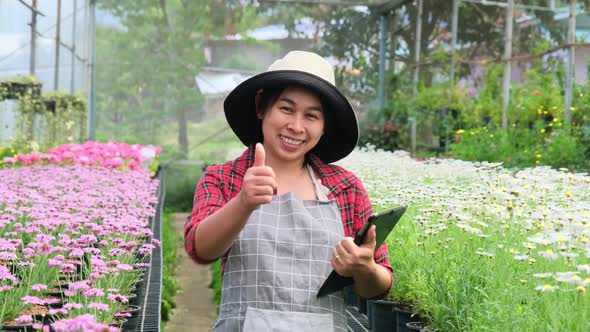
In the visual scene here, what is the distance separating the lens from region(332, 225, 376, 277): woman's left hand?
5.78ft

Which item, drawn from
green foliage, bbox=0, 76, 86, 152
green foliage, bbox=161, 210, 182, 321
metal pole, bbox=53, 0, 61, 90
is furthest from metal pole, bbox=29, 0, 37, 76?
green foliage, bbox=161, 210, 182, 321

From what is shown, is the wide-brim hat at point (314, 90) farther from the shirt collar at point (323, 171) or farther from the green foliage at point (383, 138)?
the green foliage at point (383, 138)

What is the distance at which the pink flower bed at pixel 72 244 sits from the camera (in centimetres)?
214

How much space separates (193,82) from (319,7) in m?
2.52

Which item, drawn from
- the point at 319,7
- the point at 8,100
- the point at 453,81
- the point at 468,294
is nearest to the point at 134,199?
the point at 468,294

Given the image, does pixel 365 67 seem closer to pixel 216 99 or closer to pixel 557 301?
pixel 216 99

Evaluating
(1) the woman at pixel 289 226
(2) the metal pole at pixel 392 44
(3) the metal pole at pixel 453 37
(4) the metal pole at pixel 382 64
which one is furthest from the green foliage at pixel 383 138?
(1) the woman at pixel 289 226

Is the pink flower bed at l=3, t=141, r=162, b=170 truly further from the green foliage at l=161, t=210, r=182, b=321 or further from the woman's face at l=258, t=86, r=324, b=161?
→ the woman's face at l=258, t=86, r=324, b=161

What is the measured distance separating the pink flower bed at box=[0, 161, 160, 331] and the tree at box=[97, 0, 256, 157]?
674 cm

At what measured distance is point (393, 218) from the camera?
189 centimetres

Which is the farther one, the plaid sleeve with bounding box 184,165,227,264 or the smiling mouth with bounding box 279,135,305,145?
the smiling mouth with bounding box 279,135,305,145

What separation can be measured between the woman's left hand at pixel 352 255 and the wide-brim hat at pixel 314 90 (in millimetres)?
419

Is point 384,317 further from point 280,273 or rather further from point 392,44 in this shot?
point 392,44

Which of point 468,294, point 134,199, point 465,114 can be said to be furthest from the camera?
point 465,114
